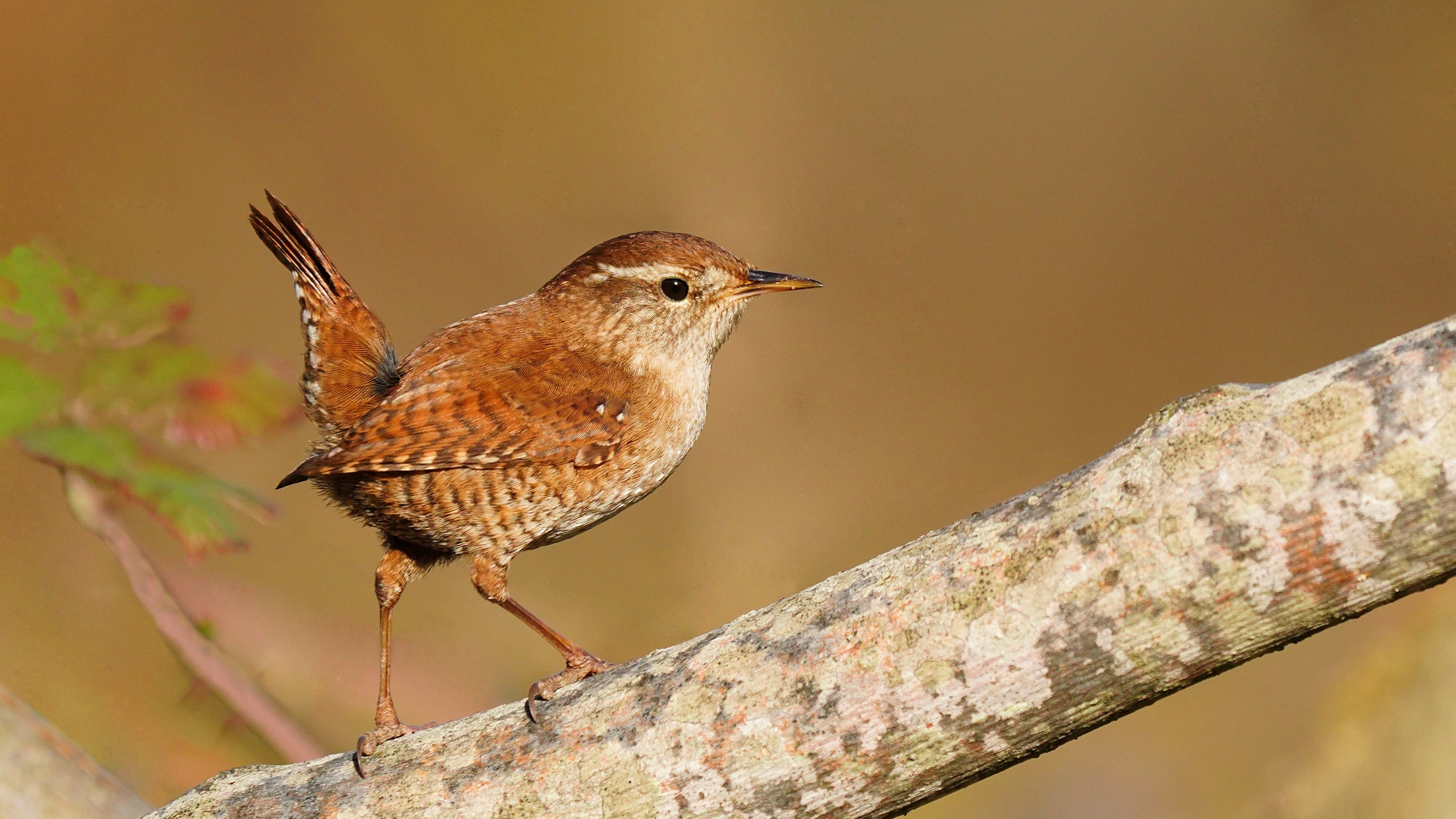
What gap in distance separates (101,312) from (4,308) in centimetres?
25

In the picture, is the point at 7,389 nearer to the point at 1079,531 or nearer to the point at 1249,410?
the point at 1079,531

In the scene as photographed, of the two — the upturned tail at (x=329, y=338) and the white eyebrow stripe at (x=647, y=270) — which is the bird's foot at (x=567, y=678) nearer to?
the upturned tail at (x=329, y=338)

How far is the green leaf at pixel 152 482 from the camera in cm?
290

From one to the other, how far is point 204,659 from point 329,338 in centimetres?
145

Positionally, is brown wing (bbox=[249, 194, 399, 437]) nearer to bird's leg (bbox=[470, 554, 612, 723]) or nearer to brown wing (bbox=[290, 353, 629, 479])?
brown wing (bbox=[290, 353, 629, 479])

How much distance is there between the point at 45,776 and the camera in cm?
267

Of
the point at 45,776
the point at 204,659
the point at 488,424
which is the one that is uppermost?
the point at 488,424

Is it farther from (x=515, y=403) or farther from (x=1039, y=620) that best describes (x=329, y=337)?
(x=1039, y=620)

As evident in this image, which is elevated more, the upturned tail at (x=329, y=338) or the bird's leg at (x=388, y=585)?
the upturned tail at (x=329, y=338)

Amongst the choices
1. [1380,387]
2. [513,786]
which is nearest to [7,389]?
[513,786]

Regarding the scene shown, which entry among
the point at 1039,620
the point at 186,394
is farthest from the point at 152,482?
the point at 1039,620

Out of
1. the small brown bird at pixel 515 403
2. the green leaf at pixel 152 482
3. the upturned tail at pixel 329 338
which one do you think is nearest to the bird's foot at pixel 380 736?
the small brown bird at pixel 515 403

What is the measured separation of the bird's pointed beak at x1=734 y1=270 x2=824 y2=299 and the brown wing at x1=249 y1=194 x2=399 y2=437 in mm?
947

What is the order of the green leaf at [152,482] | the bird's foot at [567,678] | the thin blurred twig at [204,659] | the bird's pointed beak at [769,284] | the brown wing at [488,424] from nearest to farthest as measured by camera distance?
the bird's foot at [567,678], the brown wing at [488,424], the bird's pointed beak at [769,284], the green leaf at [152,482], the thin blurred twig at [204,659]
